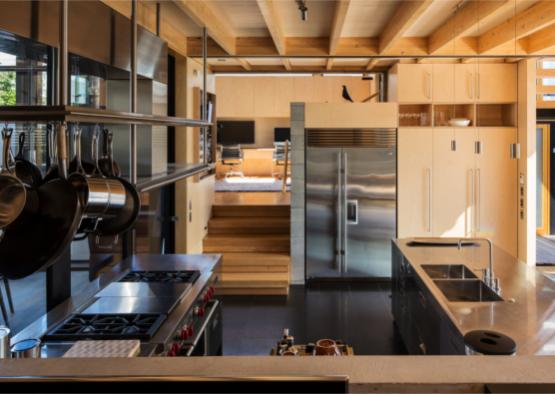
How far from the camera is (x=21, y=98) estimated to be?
7.66ft

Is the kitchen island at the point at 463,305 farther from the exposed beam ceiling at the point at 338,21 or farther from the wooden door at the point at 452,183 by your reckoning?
the exposed beam ceiling at the point at 338,21

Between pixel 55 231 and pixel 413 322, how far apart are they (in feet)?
10.5

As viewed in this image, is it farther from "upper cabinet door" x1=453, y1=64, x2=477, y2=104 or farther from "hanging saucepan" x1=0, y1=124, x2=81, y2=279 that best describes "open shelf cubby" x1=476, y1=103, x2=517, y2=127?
"hanging saucepan" x1=0, y1=124, x2=81, y2=279

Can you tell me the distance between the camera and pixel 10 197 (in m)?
1.33

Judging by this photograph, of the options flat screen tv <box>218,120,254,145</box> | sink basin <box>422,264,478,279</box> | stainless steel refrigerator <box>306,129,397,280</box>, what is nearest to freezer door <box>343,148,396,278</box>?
stainless steel refrigerator <box>306,129,397,280</box>

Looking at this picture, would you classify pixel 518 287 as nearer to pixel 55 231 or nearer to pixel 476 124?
pixel 55 231

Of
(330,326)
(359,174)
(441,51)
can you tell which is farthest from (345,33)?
(330,326)

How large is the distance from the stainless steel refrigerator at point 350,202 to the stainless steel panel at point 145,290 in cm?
373

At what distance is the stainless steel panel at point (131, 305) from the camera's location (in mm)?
2707

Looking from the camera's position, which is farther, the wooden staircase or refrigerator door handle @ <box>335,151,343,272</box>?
refrigerator door handle @ <box>335,151,343,272</box>

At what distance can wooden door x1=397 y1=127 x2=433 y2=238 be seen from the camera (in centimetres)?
668

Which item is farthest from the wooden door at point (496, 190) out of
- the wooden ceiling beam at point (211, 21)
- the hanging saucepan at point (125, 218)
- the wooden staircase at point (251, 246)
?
the hanging saucepan at point (125, 218)

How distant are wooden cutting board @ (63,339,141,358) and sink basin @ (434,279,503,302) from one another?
7.61 feet

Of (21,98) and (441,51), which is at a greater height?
(441,51)
